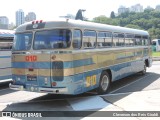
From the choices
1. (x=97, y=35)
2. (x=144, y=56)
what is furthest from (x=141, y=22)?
(x=97, y=35)

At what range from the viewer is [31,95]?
11914 mm

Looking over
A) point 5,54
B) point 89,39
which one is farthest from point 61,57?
point 5,54

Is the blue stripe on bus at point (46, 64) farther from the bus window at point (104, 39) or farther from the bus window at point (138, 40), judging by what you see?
the bus window at point (138, 40)

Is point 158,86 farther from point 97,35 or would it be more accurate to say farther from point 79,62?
point 79,62

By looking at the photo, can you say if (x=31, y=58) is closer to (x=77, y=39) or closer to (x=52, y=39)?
(x=52, y=39)

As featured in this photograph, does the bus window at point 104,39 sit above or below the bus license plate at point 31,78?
above

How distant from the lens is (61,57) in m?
9.35

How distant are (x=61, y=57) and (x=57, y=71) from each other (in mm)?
458

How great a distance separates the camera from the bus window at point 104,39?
11383 millimetres

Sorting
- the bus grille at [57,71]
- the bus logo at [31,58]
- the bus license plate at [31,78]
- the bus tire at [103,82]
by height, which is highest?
the bus logo at [31,58]

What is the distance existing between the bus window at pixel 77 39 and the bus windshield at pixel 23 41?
161 centimetres

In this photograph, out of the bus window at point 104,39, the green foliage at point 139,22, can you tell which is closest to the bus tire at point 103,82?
the bus window at point 104,39

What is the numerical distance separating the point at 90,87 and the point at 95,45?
1591 millimetres

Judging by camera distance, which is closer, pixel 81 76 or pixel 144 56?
pixel 81 76
